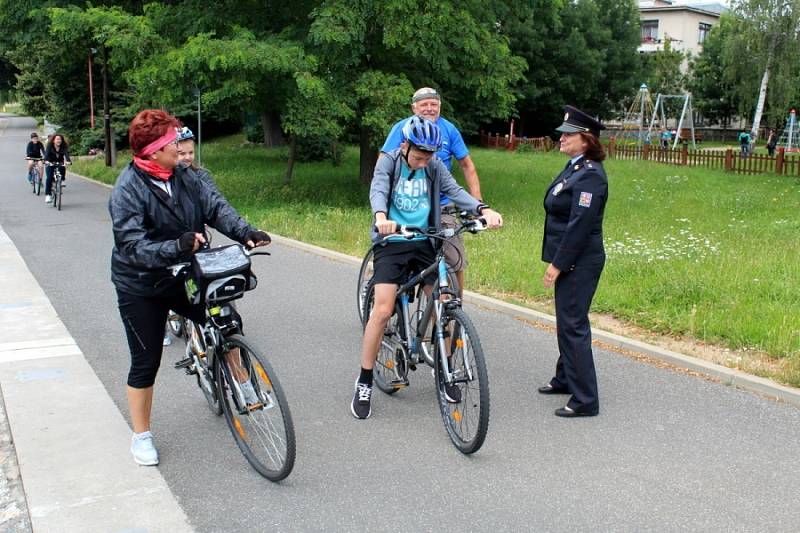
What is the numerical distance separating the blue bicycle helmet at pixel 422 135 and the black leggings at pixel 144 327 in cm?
153

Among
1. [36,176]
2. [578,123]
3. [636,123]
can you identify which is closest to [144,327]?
[578,123]

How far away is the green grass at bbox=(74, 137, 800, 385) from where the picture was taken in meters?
7.05

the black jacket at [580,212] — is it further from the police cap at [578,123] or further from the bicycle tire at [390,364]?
the bicycle tire at [390,364]

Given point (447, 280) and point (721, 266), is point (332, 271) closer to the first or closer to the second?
point (721, 266)

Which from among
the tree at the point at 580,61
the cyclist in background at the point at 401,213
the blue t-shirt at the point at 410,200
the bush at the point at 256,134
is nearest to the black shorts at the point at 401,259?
the cyclist in background at the point at 401,213

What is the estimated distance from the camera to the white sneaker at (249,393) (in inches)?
166

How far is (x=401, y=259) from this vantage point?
5.00 metres

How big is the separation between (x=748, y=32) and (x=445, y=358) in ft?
169

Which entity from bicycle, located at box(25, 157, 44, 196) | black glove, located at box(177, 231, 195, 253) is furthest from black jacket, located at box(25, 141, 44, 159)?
black glove, located at box(177, 231, 195, 253)

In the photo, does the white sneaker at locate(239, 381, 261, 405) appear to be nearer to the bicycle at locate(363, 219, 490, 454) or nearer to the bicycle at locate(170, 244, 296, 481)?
the bicycle at locate(170, 244, 296, 481)

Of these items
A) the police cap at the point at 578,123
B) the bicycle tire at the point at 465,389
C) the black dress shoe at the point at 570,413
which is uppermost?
the police cap at the point at 578,123

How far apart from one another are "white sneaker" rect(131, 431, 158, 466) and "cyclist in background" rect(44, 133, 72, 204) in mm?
15360

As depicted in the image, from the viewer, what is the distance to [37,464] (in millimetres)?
4492

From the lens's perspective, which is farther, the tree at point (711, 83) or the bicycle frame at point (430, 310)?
the tree at point (711, 83)
